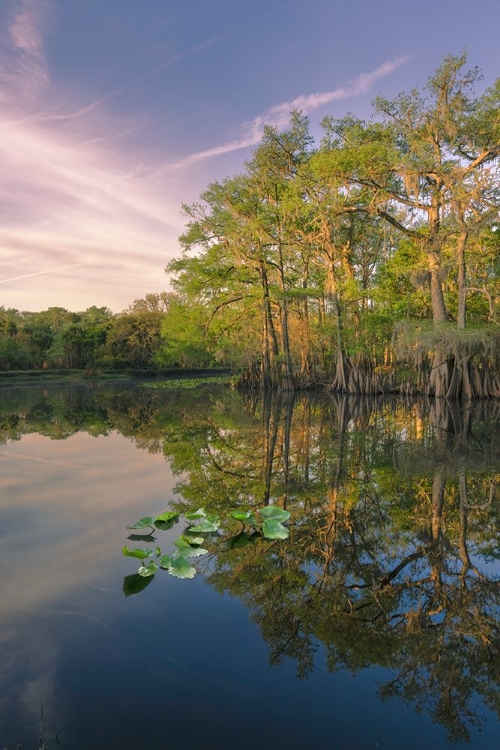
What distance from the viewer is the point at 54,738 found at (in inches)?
82.2

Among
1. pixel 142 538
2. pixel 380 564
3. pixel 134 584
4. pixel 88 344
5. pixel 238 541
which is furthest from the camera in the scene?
pixel 88 344

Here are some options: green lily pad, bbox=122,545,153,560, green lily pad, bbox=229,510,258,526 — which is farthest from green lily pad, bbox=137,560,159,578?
green lily pad, bbox=229,510,258,526

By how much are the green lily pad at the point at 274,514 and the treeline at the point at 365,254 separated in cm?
1307

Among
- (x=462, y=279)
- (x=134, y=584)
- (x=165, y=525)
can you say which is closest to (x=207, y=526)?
(x=165, y=525)

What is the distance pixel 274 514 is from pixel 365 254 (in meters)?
23.0

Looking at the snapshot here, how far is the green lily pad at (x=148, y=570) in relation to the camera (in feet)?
12.0

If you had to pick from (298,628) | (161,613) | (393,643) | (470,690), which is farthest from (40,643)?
(470,690)

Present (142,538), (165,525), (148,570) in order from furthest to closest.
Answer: (165,525)
(142,538)
(148,570)

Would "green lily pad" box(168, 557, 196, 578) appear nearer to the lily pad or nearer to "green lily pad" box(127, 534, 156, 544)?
"green lily pad" box(127, 534, 156, 544)

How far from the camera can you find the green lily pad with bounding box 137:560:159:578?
366 cm

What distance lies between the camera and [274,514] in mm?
4637

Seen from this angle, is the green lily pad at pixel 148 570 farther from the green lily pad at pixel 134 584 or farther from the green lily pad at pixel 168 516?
the green lily pad at pixel 168 516

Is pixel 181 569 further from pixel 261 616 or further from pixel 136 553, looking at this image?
pixel 261 616

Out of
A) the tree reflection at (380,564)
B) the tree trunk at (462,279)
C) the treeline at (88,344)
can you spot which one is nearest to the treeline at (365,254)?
the tree trunk at (462,279)
